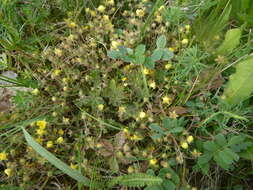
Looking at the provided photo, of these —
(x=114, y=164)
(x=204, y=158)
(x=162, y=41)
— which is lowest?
(x=114, y=164)

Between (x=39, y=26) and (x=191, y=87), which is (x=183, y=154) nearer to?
(x=191, y=87)

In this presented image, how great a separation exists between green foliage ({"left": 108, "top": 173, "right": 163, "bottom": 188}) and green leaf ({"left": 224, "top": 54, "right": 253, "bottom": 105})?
1.78ft

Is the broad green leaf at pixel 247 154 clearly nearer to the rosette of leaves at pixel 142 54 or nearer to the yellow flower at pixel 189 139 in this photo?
the yellow flower at pixel 189 139

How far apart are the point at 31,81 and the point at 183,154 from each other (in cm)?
91

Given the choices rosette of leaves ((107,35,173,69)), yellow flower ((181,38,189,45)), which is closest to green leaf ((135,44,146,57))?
rosette of leaves ((107,35,173,69))

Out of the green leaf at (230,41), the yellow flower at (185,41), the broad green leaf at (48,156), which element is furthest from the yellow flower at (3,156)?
the green leaf at (230,41)

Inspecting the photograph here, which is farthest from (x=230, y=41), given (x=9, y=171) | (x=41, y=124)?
(x=9, y=171)

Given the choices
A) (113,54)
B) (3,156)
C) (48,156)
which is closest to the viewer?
(48,156)

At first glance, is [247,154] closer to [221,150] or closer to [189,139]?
[221,150]

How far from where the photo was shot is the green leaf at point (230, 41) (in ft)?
4.53

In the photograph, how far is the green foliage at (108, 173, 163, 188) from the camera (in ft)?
3.81

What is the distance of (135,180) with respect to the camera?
4.00 ft

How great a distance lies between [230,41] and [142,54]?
0.46 metres

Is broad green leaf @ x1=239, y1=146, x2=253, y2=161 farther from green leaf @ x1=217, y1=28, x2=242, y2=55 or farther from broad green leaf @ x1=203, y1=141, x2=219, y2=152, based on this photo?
green leaf @ x1=217, y1=28, x2=242, y2=55
